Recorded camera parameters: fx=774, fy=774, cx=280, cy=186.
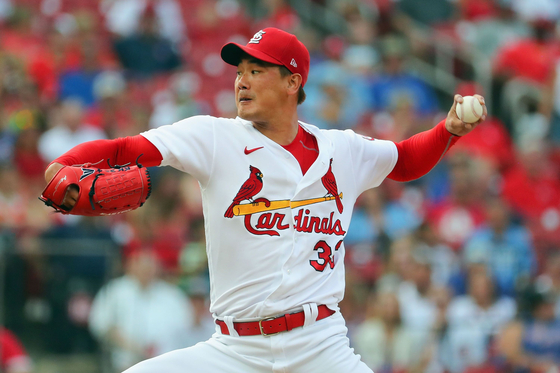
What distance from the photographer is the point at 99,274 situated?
666 cm

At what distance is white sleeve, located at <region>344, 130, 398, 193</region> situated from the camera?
3926 mm

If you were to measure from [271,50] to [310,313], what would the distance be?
1.24m

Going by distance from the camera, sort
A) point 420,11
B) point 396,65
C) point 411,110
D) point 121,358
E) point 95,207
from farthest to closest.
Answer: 1. point 420,11
2. point 396,65
3. point 411,110
4. point 121,358
5. point 95,207

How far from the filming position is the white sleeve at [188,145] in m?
3.41

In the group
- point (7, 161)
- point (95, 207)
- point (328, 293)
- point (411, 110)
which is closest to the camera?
point (95, 207)

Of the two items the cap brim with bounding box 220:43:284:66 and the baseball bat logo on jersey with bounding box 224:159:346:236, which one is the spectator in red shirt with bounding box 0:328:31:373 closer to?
the baseball bat logo on jersey with bounding box 224:159:346:236

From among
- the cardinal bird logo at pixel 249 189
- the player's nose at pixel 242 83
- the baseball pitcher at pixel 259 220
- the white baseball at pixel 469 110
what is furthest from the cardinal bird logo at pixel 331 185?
the white baseball at pixel 469 110

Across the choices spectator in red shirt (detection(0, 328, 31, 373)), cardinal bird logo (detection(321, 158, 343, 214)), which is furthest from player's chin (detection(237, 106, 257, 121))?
spectator in red shirt (detection(0, 328, 31, 373))

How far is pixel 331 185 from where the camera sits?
146 inches

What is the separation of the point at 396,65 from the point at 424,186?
2049mm

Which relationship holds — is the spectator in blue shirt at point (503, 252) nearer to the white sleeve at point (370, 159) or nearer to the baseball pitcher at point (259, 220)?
the white sleeve at point (370, 159)

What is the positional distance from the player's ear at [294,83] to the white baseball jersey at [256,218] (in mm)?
301

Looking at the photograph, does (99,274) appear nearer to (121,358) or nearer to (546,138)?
(121,358)

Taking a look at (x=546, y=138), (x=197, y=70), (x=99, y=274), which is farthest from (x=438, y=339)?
(x=197, y=70)
